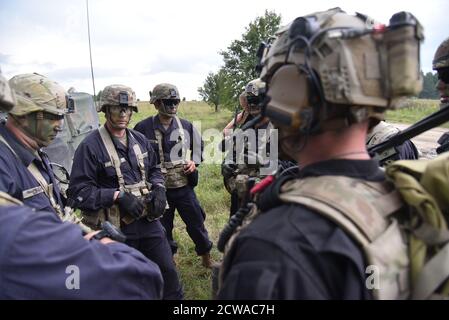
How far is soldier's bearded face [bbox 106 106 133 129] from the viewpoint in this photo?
12.4 ft

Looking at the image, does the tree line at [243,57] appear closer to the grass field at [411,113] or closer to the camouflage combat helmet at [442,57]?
the grass field at [411,113]

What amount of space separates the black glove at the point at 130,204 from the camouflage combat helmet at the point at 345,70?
8.08 ft

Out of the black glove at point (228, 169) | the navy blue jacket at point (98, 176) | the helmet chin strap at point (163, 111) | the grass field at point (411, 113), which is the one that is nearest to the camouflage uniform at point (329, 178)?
the black glove at point (228, 169)

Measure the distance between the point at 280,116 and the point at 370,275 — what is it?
0.60 metres

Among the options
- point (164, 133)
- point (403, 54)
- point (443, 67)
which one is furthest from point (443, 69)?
point (164, 133)

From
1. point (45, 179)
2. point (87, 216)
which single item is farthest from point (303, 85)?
point (87, 216)

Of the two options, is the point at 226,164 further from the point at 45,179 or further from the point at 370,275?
the point at 370,275

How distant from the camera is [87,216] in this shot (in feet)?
11.7

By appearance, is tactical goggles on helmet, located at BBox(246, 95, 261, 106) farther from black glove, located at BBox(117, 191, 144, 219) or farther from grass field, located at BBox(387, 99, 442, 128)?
grass field, located at BBox(387, 99, 442, 128)

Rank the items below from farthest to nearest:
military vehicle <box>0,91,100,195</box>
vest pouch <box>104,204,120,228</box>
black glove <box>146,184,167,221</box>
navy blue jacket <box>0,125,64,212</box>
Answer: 1. military vehicle <box>0,91,100,195</box>
2. black glove <box>146,184,167,221</box>
3. vest pouch <box>104,204,120,228</box>
4. navy blue jacket <box>0,125,64,212</box>

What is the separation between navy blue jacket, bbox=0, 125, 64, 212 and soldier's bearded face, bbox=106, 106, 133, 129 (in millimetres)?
1192

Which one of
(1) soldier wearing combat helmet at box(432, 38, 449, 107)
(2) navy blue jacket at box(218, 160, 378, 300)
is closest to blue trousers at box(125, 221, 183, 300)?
(2) navy blue jacket at box(218, 160, 378, 300)

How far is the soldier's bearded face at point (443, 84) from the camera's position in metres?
2.86

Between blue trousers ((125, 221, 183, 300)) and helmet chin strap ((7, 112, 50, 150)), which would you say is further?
blue trousers ((125, 221, 183, 300))
